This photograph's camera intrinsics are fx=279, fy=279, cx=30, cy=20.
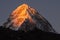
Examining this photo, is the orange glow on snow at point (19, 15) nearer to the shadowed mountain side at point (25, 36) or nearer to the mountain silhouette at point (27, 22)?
the mountain silhouette at point (27, 22)

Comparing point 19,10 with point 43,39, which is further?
point 19,10

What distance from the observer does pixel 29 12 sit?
249 feet

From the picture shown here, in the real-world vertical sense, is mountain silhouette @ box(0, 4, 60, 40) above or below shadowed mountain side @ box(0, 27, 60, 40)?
above

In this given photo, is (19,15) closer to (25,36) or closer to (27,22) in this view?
(27,22)

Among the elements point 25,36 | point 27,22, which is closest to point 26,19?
point 27,22

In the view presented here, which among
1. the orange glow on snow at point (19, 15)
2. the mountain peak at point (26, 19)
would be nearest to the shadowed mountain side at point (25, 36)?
the mountain peak at point (26, 19)

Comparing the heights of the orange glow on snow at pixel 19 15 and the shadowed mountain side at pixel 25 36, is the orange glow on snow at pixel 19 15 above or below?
above

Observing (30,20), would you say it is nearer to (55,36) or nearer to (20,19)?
(20,19)

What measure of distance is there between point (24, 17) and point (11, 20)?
4467 millimetres

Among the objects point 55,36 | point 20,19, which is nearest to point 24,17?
point 20,19

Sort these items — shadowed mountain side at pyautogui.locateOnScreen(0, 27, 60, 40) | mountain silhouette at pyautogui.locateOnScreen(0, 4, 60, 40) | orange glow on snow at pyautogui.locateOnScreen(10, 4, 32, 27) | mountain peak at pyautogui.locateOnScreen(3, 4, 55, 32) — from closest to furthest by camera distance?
shadowed mountain side at pyautogui.locateOnScreen(0, 27, 60, 40) → mountain silhouette at pyautogui.locateOnScreen(0, 4, 60, 40) → mountain peak at pyautogui.locateOnScreen(3, 4, 55, 32) → orange glow on snow at pyautogui.locateOnScreen(10, 4, 32, 27)

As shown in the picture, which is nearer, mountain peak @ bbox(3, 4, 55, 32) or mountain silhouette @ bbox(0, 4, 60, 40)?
mountain silhouette @ bbox(0, 4, 60, 40)

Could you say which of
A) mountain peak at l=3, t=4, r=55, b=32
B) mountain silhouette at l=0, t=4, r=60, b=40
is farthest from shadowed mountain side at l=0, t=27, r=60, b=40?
mountain peak at l=3, t=4, r=55, b=32

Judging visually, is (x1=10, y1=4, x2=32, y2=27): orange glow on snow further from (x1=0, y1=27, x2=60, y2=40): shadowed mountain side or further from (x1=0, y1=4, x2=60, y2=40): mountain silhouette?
(x1=0, y1=27, x2=60, y2=40): shadowed mountain side
